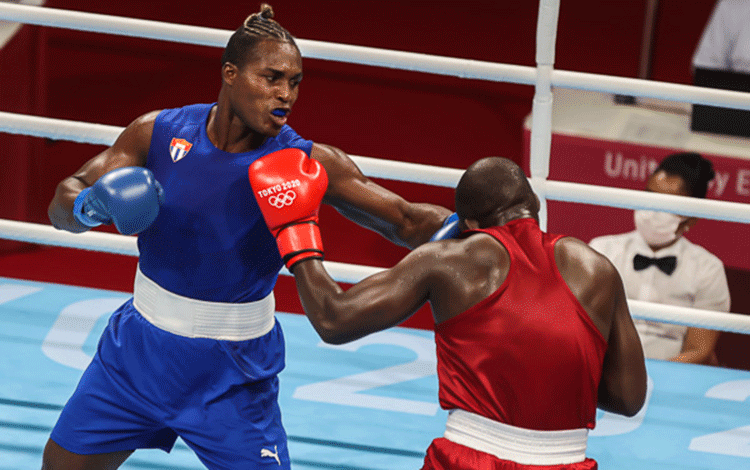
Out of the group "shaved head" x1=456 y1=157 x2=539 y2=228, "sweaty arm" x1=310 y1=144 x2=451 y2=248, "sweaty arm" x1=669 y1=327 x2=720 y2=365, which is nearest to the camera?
"shaved head" x1=456 y1=157 x2=539 y2=228

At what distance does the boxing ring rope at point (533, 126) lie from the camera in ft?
10.5

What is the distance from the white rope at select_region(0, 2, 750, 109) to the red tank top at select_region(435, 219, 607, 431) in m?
1.36

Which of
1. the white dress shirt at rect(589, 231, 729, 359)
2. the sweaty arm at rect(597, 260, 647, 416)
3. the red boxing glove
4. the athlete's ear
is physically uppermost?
the athlete's ear

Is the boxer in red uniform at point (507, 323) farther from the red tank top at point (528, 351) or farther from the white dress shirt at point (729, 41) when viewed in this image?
the white dress shirt at point (729, 41)

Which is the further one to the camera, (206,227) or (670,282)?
(670,282)

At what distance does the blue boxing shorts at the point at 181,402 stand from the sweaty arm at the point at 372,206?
1.41ft

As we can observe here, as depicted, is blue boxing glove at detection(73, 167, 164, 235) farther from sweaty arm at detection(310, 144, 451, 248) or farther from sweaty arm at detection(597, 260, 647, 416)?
sweaty arm at detection(597, 260, 647, 416)

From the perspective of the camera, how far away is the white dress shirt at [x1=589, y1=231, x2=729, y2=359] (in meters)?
4.04

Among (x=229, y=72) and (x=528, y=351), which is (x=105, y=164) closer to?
(x=229, y=72)

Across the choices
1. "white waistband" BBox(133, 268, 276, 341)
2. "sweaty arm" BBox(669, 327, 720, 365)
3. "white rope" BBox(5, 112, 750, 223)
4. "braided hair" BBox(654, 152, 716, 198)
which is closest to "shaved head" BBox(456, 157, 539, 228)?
"white waistband" BBox(133, 268, 276, 341)

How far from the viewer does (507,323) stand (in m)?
1.95

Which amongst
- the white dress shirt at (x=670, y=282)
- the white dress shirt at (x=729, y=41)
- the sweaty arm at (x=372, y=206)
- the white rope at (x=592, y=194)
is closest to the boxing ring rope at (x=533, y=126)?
the white rope at (x=592, y=194)

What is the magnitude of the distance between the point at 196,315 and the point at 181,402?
0.19 metres

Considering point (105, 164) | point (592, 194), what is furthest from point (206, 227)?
point (592, 194)
